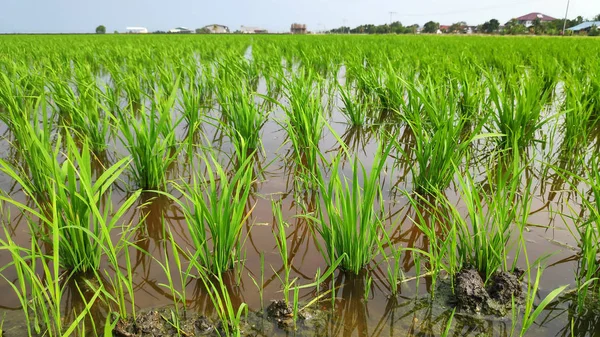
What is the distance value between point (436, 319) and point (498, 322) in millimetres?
169

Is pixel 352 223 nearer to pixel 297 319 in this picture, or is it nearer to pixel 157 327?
pixel 297 319

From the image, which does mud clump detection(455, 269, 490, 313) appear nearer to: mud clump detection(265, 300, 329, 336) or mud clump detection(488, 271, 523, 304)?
mud clump detection(488, 271, 523, 304)

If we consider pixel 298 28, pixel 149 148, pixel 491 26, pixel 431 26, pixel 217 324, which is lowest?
pixel 217 324

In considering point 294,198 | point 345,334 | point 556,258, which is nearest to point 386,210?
point 294,198

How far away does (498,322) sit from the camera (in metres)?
1.19

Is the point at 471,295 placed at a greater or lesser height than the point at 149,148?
lesser

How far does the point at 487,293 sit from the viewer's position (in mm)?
1251

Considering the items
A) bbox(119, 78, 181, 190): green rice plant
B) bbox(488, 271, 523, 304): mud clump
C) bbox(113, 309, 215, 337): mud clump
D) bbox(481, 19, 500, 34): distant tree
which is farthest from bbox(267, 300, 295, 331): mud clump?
bbox(481, 19, 500, 34): distant tree

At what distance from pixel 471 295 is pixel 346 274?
0.39m

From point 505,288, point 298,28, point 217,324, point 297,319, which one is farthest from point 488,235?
point 298,28

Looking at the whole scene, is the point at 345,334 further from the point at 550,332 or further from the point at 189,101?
the point at 189,101

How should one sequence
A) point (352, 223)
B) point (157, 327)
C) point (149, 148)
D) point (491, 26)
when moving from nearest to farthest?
1. point (157, 327)
2. point (352, 223)
3. point (149, 148)
4. point (491, 26)

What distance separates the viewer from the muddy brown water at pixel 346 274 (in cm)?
118

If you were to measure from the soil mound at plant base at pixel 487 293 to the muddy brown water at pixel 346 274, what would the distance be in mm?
34
